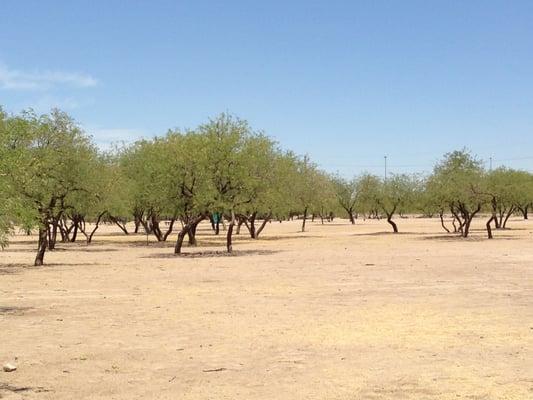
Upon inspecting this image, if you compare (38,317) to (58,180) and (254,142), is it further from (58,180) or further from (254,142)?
(254,142)

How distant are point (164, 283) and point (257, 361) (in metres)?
13.2

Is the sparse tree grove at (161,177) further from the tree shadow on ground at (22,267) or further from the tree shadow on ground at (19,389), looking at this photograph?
the tree shadow on ground at (19,389)

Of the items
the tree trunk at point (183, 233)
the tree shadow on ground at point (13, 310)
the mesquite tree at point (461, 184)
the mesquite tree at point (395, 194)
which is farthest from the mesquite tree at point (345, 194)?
the tree shadow on ground at point (13, 310)

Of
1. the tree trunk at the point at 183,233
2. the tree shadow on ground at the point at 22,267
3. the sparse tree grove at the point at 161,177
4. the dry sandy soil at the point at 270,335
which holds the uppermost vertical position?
the sparse tree grove at the point at 161,177

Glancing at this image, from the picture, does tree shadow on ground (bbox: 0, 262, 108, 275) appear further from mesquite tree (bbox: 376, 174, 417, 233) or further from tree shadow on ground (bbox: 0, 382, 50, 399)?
mesquite tree (bbox: 376, 174, 417, 233)

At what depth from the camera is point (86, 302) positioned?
1792 cm

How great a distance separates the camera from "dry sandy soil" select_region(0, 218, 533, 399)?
28.8 feet

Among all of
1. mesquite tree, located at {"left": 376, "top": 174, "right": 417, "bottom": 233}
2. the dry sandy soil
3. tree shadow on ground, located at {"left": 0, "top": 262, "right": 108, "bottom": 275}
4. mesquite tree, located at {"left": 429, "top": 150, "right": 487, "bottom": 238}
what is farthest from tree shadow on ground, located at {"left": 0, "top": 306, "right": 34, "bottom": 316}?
mesquite tree, located at {"left": 376, "top": 174, "right": 417, "bottom": 233}

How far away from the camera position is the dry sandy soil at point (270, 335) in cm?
879

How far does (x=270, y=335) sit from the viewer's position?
12.8m

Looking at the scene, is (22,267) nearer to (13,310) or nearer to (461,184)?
(13,310)

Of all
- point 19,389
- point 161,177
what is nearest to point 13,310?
point 19,389

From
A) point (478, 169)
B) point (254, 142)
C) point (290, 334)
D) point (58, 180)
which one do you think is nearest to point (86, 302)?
point (290, 334)

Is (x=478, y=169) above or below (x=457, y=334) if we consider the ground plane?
above
